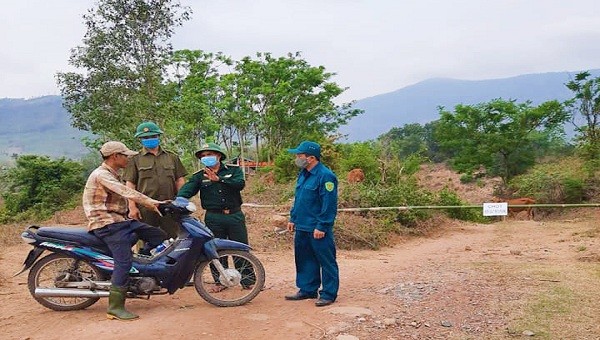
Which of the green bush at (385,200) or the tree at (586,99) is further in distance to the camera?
the tree at (586,99)

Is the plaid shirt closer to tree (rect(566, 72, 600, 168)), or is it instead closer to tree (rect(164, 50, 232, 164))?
tree (rect(164, 50, 232, 164))

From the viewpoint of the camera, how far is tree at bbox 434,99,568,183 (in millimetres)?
24328

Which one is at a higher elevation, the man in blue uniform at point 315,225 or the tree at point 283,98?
the tree at point 283,98

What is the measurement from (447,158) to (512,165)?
1786 centimetres

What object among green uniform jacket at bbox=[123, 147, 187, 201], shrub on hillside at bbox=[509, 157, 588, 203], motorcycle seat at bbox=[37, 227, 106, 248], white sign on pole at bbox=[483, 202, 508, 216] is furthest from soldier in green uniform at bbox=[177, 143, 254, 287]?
shrub on hillside at bbox=[509, 157, 588, 203]

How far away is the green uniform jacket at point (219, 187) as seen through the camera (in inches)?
206

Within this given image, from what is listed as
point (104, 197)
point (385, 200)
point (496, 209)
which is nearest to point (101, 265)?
point (104, 197)

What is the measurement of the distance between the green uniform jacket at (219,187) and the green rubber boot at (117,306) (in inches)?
42.4

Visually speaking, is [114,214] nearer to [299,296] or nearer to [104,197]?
[104,197]

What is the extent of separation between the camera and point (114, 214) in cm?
471

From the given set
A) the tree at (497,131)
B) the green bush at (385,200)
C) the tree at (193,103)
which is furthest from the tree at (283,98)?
the green bush at (385,200)

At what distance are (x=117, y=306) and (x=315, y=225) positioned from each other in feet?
6.15

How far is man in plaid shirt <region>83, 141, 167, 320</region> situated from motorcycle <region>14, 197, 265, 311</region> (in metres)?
0.14

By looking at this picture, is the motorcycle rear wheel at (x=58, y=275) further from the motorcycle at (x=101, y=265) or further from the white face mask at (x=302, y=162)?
the white face mask at (x=302, y=162)
